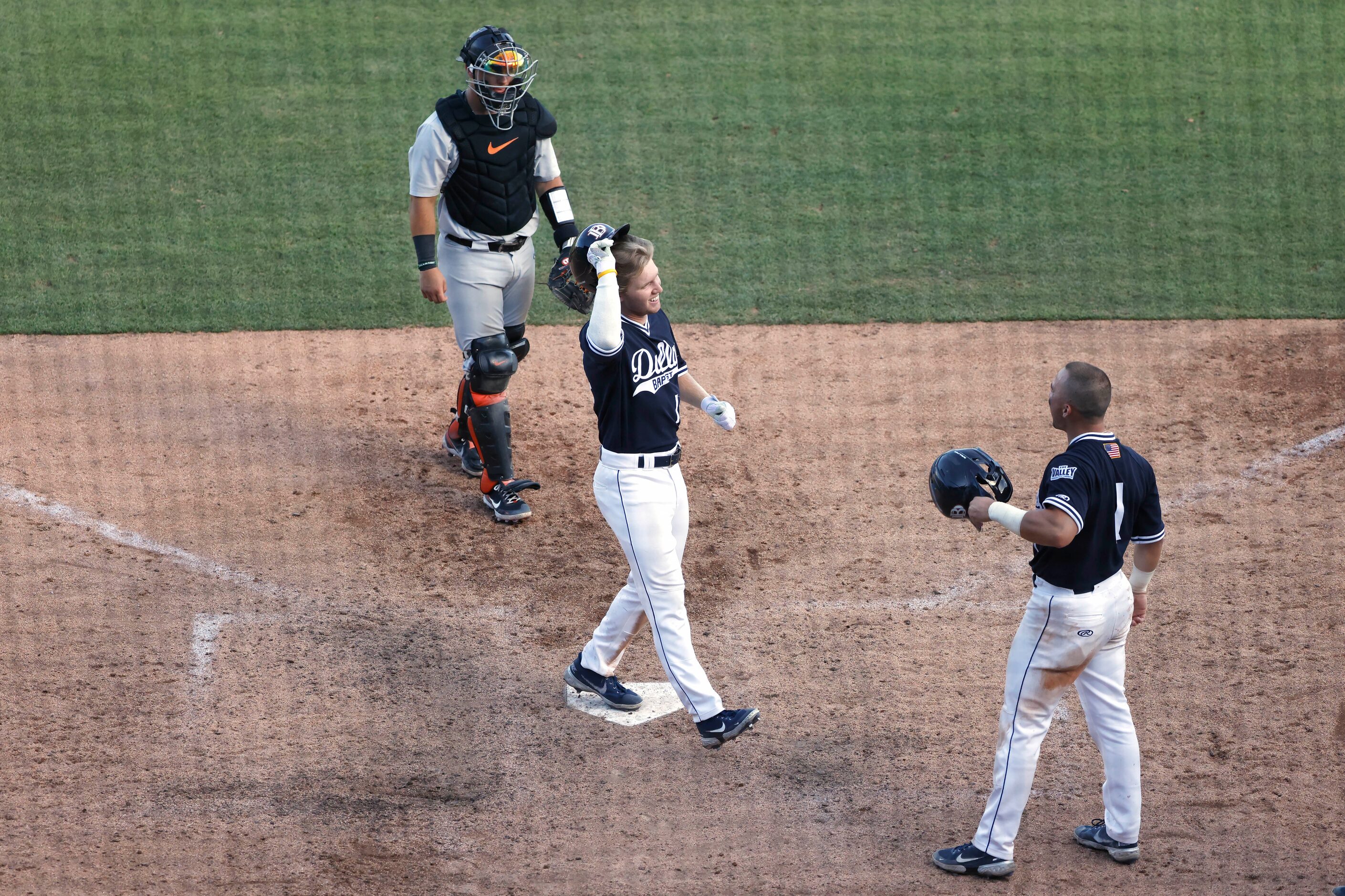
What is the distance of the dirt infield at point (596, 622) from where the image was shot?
4.07m

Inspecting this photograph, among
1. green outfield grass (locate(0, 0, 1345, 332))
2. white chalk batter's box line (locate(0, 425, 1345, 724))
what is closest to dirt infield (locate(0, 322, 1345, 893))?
white chalk batter's box line (locate(0, 425, 1345, 724))

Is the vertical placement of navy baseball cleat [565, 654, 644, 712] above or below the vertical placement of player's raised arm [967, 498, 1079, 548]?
below

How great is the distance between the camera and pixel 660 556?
4.36m

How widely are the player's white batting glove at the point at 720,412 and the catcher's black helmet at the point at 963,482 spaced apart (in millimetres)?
746

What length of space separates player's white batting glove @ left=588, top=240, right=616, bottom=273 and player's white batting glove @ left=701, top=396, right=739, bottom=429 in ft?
1.82

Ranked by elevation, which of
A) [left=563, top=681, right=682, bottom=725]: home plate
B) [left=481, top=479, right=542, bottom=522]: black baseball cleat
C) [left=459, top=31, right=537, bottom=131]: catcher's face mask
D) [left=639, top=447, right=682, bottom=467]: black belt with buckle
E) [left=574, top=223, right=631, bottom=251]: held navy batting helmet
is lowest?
[left=563, top=681, right=682, bottom=725]: home plate

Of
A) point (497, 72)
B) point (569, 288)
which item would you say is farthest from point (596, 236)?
point (497, 72)

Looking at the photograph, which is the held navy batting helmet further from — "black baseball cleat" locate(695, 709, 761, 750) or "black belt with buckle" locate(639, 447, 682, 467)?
"black baseball cleat" locate(695, 709, 761, 750)

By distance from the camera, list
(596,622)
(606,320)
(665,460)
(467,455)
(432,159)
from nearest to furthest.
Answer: (606,320) → (665,460) → (596,622) → (432,159) → (467,455)

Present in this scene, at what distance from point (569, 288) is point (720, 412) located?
0.67 metres

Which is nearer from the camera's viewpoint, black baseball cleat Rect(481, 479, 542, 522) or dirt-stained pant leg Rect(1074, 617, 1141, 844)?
dirt-stained pant leg Rect(1074, 617, 1141, 844)

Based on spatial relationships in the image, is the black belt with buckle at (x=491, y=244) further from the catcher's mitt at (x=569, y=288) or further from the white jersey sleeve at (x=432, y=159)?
the catcher's mitt at (x=569, y=288)

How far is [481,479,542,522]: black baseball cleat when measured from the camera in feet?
19.6

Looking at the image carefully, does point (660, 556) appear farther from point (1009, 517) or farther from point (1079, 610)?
point (1079, 610)
